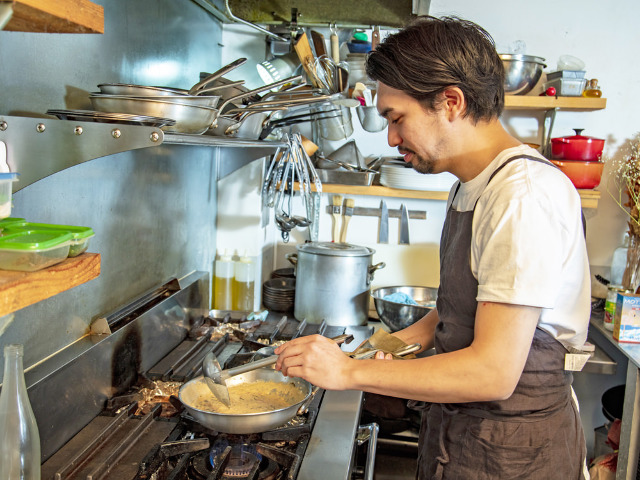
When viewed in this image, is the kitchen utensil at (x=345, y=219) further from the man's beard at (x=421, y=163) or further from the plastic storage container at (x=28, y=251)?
the plastic storage container at (x=28, y=251)

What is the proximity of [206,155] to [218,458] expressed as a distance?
50.4 inches

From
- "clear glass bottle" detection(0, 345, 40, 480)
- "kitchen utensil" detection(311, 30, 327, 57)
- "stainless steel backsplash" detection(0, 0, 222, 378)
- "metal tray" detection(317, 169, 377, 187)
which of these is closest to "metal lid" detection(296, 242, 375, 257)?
"metal tray" detection(317, 169, 377, 187)

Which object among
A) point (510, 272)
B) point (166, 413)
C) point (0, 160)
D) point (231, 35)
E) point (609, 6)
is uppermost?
point (609, 6)

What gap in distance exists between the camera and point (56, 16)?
670 mm

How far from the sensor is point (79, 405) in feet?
4.17

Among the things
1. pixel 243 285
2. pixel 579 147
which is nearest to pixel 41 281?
pixel 243 285

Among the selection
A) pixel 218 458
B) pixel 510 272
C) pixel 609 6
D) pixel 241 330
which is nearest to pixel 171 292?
pixel 241 330

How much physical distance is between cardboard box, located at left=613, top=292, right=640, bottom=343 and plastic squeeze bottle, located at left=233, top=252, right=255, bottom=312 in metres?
1.32

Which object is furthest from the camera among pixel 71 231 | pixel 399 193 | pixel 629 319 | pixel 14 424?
pixel 399 193

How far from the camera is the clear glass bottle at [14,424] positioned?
0.93m

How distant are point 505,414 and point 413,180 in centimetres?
136

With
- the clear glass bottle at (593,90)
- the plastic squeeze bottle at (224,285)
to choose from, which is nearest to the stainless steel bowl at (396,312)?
the plastic squeeze bottle at (224,285)

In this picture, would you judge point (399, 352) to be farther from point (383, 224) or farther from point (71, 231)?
point (383, 224)

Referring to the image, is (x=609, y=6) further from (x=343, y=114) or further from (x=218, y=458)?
(x=218, y=458)
